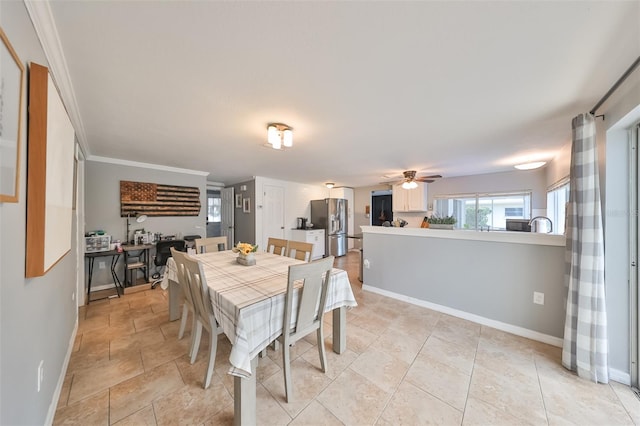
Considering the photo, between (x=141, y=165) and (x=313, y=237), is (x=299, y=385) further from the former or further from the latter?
(x=313, y=237)

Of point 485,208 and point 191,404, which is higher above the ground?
point 485,208

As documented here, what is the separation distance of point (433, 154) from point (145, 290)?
517 cm

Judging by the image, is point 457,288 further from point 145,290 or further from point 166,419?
point 145,290

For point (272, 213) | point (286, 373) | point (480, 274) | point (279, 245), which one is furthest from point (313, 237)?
point (286, 373)

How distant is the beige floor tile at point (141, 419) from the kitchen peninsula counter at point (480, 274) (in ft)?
9.53

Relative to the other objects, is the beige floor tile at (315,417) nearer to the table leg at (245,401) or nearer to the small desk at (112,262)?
the table leg at (245,401)

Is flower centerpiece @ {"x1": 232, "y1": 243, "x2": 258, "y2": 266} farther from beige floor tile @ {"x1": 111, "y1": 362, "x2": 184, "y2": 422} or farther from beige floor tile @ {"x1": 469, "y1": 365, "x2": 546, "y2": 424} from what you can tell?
beige floor tile @ {"x1": 469, "y1": 365, "x2": 546, "y2": 424}

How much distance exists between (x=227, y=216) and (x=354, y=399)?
5797 millimetres

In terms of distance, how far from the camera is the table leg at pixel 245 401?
1.27 m

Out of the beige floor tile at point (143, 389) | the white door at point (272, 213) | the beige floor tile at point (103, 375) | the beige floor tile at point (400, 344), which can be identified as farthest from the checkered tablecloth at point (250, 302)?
the white door at point (272, 213)

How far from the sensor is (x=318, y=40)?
46.6 inches

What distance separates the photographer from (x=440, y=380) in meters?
1.73

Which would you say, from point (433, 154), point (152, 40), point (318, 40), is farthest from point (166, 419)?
point (433, 154)

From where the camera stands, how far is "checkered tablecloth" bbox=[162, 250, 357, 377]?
1.27m
